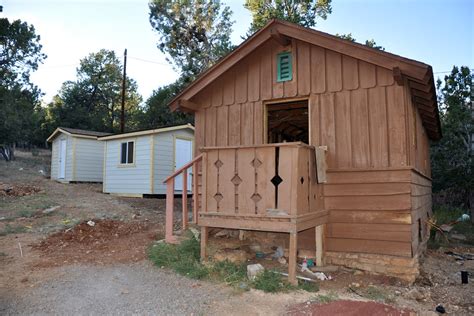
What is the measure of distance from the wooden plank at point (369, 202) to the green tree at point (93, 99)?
2743 cm

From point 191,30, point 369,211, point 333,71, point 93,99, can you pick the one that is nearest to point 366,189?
point 369,211

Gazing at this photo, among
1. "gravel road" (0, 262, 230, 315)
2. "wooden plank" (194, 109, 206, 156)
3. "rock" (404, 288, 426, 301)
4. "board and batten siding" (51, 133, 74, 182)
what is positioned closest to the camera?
"gravel road" (0, 262, 230, 315)

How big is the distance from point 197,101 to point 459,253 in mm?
6223

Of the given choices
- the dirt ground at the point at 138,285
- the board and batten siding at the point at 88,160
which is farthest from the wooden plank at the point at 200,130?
the board and batten siding at the point at 88,160

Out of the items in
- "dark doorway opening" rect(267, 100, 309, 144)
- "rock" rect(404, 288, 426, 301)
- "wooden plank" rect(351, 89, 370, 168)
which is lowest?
"rock" rect(404, 288, 426, 301)

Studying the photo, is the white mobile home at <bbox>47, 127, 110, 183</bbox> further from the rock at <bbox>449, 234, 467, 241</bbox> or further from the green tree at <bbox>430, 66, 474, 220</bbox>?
the rock at <bbox>449, 234, 467, 241</bbox>

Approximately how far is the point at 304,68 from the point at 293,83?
30 cm

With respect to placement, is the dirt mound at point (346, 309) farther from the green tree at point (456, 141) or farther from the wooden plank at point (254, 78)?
the green tree at point (456, 141)

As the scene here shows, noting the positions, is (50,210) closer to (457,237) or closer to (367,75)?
(367,75)

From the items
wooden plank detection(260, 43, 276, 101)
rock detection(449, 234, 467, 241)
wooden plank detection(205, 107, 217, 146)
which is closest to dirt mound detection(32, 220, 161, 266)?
wooden plank detection(205, 107, 217, 146)

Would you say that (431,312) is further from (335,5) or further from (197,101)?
(335,5)

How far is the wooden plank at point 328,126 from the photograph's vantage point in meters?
5.68

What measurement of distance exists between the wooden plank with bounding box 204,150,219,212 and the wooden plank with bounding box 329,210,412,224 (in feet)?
6.18

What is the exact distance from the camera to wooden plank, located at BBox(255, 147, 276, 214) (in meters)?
4.86
